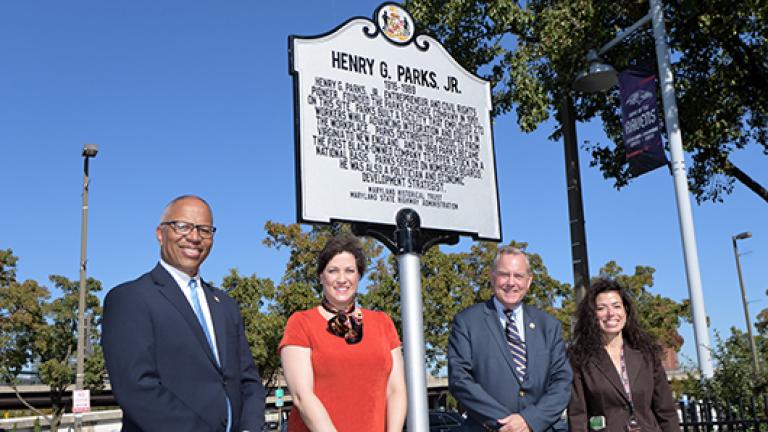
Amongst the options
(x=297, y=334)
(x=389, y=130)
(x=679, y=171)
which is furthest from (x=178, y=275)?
(x=679, y=171)

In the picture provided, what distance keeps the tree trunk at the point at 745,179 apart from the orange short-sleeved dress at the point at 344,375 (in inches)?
508

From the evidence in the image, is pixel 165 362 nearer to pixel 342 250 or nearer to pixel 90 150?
pixel 342 250

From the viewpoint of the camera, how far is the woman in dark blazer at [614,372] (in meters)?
5.04

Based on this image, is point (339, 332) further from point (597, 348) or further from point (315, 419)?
point (597, 348)

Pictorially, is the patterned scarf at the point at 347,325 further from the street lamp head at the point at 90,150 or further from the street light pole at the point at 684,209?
the street lamp head at the point at 90,150

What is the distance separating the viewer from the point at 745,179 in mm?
14734

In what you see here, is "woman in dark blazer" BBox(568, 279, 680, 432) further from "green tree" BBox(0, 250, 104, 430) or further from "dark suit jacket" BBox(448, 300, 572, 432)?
"green tree" BBox(0, 250, 104, 430)

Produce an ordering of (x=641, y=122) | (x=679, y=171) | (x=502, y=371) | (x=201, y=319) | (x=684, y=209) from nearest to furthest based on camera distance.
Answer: (x=201, y=319) → (x=502, y=371) → (x=684, y=209) → (x=679, y=171) → (x=641, y=122)

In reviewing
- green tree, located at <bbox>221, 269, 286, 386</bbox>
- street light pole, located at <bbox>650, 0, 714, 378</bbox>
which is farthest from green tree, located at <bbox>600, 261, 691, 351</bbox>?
street light pole, located at <bbox>650, 0, 714, 378</bbox>

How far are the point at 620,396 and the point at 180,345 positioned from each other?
10.9 ft

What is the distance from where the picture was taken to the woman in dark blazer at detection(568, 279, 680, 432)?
5039 mm

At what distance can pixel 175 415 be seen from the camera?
3.02 m

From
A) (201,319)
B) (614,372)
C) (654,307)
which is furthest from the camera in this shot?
(654,307)

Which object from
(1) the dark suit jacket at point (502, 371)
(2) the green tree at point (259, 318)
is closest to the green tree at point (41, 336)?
(2) the green tree at point (259, 318)
